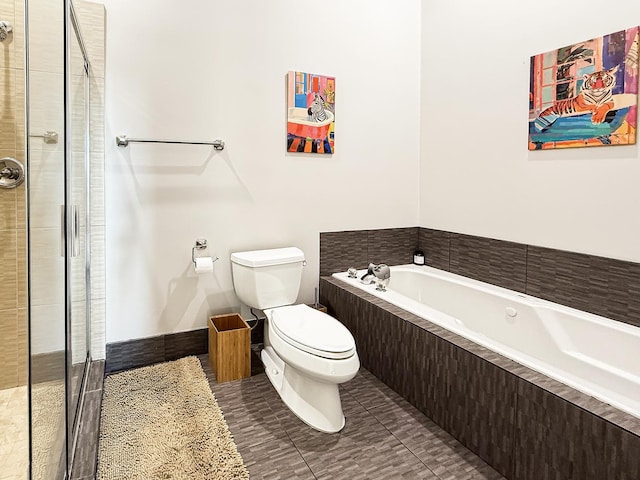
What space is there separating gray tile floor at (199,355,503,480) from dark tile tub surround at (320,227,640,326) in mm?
966

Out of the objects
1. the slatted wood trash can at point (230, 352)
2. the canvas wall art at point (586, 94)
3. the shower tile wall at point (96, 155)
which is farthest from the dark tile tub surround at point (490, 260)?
the shower tile wall at point (96, 155)

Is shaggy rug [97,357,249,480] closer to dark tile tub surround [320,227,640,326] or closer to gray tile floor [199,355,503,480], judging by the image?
gray tile floor [199,355,503,480]

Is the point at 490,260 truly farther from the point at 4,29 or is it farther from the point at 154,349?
the point at 4,29

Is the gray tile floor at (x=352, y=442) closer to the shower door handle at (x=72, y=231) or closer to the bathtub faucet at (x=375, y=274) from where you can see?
the bathtub faucet at (x=375, y=274)

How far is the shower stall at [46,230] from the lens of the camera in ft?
4.09

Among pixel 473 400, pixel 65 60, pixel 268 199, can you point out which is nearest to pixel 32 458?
pixel 65 60

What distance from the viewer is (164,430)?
77.9 inches

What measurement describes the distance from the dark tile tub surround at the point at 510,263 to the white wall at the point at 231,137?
0.43 ft

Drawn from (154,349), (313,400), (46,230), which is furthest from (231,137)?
(313,400)

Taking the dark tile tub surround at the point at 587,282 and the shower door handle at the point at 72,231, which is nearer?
the shower door handle at the point at 72,231

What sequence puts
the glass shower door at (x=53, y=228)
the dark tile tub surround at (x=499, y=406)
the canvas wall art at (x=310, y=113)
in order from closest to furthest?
the glass shower door at (x=53, y=228) → the dark tile tub surround at (x=499, y=406) → the canvas wall art at (x=310, y=113)

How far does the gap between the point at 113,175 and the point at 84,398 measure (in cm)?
117

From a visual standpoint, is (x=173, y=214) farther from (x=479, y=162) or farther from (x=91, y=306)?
(x=479, y=162)

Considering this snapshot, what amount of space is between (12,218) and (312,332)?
5.23ft
